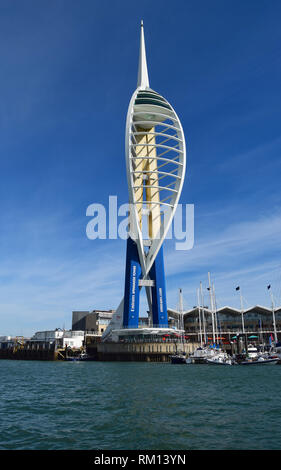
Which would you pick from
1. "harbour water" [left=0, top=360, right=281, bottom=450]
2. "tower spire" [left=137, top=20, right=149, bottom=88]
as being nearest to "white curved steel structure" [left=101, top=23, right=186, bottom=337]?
"tower spire" [left=137, top=20, right=149, bottom=88]

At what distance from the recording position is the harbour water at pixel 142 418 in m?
14.0

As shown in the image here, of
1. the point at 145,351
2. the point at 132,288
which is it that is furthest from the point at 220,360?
the point at 132,288

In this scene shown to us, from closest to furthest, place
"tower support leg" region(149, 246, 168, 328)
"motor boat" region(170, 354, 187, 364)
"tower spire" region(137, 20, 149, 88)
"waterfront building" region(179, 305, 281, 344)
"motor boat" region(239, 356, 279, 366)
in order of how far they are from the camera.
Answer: "motor boat" region(239, 356, 279, 366)
"motor boat" region(170, 354, 187, 364)
"tower support leg" region(149, 246, 168, 328)
"tower spire" region(137, 20, 149, 88)
"waterfront building" region(179, 305, 281, 344)

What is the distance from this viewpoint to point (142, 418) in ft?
58.4

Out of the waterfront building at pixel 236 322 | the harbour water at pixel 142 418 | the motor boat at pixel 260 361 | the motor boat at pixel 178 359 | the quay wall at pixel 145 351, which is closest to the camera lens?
the harbour water at pixel 142 418

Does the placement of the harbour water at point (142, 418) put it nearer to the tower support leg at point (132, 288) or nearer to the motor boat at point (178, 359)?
the motor boat at point (178, 359)

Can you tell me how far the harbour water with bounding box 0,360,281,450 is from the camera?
553 inches

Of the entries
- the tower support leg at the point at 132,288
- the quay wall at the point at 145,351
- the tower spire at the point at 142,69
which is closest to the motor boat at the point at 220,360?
the quay wall at the point at 145,351

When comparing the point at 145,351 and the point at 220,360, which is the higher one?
the point at 145,351

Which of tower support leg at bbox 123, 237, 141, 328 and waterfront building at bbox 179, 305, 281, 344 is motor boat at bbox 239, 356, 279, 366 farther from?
waterfront building at bbox 179, 305, 281, 344

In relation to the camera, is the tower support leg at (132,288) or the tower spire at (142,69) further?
the tower spire at (142,69)

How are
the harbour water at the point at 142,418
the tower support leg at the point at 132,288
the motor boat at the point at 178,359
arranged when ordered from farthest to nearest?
the tower support leg at the point at 132,288 → the motor boat at the point at 178,359 → the harbour water at the point at 142,418

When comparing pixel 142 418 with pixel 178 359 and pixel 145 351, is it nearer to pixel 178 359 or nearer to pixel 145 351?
pixel 178 359

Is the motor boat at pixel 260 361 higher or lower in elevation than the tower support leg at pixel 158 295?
lower
